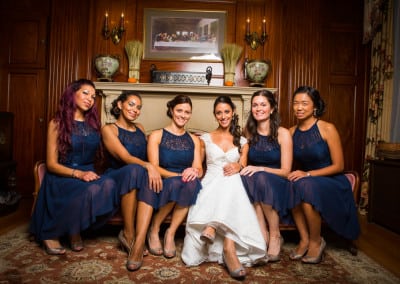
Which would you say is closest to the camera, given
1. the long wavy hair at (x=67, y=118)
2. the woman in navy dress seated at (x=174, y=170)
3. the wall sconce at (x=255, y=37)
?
the woman in navy dress seated at (x=174, y=170)

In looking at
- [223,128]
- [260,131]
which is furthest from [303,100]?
[223,128]

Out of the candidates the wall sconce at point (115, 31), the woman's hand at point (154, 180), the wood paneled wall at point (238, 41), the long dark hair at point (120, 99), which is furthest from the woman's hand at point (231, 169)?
the wall sconce at point (115, 31)

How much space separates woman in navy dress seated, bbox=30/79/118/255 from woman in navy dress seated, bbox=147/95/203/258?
0.35 m

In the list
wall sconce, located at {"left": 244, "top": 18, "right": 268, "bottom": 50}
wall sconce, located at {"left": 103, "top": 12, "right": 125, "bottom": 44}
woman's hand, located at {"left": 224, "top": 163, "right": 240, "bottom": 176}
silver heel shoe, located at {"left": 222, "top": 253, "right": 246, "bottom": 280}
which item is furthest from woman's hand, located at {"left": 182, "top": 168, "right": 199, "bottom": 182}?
wall sconce, located at {"left": 103, "top": 12, "right": 125, "bottom": 44}

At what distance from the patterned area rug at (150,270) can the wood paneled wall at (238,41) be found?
7.47 feet

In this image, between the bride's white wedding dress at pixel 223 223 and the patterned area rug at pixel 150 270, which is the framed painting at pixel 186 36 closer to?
the bride's white wedding dress at pixel 223 223

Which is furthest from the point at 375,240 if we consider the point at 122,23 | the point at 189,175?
the point at 122,23

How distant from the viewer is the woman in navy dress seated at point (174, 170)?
206 cm

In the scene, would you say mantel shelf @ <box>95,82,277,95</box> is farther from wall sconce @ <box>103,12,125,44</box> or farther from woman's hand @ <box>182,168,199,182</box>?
woman's hand @ <box>182,168,199,182</box>

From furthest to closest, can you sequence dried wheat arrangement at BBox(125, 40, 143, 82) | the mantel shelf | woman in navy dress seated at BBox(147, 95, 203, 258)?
dried wheat arrangement at BBox(125, 40, 143, 82) → the mantel shelf → woman in navy dress seated at BBox(147, 95, 203, 258)

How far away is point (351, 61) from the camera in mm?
4160

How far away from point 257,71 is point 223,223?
8.05ft

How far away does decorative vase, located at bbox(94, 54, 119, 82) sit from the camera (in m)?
3.75

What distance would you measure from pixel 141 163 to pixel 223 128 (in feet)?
2.28
